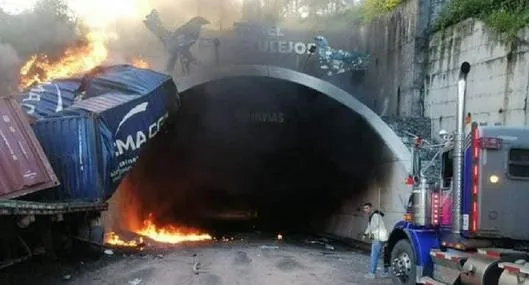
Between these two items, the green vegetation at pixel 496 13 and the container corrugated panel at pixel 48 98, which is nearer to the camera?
the container corrugated panel at pixel 48 98

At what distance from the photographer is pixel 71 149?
40.9 ft

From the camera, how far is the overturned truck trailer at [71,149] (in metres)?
10.0

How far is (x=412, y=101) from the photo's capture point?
70.9 feet

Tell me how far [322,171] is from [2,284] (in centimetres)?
1668

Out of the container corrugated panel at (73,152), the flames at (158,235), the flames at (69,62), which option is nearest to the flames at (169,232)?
the flames at (158,235)

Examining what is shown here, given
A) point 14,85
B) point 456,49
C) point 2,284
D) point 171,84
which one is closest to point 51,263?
point 2,284

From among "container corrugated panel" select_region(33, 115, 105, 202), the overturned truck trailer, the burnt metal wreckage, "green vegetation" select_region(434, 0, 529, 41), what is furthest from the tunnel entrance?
"container corrugated panel" select_region(33, 115, 105, 202)

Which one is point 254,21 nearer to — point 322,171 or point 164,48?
point 164,48

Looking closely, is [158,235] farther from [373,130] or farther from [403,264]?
[403,264]

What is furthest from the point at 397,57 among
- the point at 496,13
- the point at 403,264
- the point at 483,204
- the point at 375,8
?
the point at 483,204

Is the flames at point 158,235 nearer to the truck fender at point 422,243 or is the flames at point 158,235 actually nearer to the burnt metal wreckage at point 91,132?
the burnt metal wreckage at point 91,132

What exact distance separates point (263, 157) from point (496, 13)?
44.5 ft

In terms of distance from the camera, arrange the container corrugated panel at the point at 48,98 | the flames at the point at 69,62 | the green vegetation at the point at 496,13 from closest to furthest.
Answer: the container corrugated panel at the point at 48,98 → the green vegetation at the point at 496,13 → the flames at the point at 69,62

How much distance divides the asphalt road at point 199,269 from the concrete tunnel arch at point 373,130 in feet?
8.51
